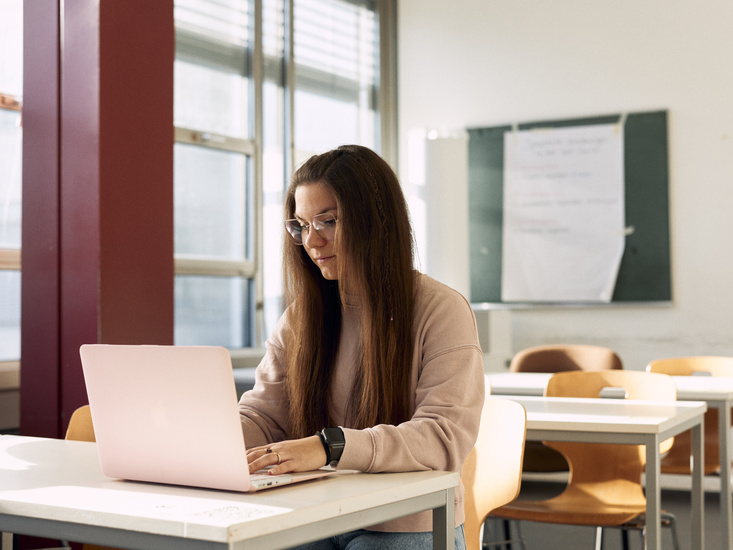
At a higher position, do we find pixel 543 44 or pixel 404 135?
pixel 543 44

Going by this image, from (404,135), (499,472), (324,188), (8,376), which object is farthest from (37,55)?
(404,135)

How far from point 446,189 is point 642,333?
4.61 feet

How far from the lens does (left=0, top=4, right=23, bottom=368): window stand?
3387 mm

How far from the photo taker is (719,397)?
2922mm

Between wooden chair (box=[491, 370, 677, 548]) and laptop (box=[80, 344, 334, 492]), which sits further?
wooden chair (box=[491, 370, 677, 548])

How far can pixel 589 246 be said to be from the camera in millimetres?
5199

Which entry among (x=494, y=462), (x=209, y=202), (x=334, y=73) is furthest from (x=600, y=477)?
(x=334, y=73)

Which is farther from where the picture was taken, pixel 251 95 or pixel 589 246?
pixel 589 246

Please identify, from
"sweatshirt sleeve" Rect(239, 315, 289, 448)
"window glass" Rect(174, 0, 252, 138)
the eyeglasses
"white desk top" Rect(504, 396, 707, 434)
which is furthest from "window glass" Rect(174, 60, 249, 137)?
the eyeglasses

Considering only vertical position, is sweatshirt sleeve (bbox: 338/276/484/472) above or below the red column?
below

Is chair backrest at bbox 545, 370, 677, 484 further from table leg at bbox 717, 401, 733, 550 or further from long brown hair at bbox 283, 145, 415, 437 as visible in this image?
long brown hair at bbox 283, 145, 415, 437

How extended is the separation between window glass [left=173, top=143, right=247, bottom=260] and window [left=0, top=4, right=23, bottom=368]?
3.32ft

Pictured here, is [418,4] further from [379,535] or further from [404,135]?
[379,535]

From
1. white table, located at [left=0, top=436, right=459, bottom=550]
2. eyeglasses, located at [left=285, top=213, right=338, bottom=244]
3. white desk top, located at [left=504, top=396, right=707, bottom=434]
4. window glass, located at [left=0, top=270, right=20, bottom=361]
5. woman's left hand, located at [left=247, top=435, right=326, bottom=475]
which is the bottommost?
white desk top, located at [left=504, top=396, right=707, bottom=434]
